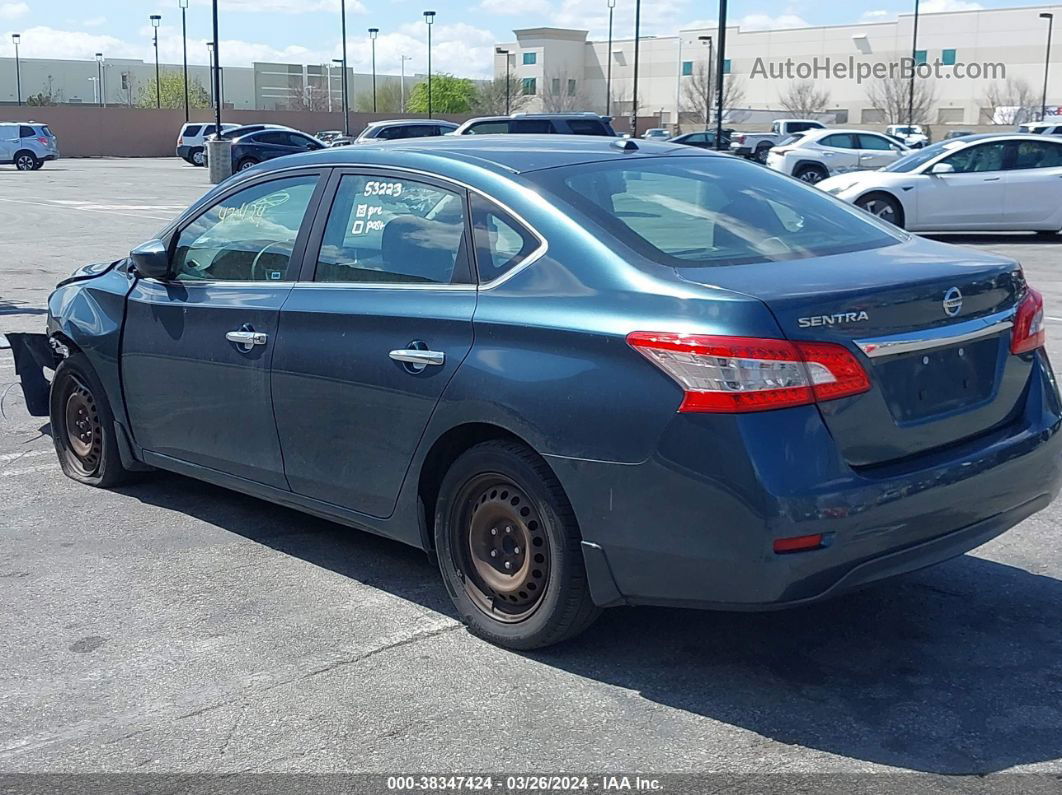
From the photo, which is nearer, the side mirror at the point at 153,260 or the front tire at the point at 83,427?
the side mirror at the point at 153,260

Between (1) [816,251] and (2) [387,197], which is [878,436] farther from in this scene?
(2) [387,197]

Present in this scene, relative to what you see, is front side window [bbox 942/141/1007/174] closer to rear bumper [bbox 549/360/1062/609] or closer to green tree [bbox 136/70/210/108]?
rear bumper [bbox 549/360/1062/609]

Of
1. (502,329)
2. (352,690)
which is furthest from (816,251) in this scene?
(352,690)

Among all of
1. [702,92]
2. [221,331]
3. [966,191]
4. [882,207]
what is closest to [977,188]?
[966,191]

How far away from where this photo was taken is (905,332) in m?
3.90

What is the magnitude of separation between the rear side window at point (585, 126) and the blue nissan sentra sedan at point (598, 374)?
21.9m

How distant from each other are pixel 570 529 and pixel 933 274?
1358 millimetres

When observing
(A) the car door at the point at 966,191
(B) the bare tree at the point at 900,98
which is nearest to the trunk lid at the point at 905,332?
(A) the car door at the point at 966,191

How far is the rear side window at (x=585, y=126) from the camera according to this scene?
2684 cm

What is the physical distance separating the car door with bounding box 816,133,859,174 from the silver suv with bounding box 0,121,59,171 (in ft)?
104

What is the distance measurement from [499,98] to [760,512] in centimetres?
9520

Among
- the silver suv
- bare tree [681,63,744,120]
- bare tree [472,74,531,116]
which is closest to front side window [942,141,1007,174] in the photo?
the silver suv

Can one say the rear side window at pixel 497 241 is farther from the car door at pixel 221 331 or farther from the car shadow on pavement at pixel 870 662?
the car shadow on pavement at pixel 870 662

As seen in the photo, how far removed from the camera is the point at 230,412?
521cm
